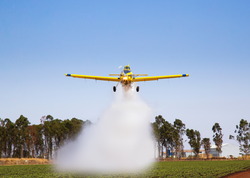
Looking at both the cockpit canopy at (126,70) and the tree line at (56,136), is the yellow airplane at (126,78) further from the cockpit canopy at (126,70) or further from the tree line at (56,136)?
the tree line at (56,136)

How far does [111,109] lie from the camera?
4991cm

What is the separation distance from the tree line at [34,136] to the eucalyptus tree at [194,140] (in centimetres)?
5485

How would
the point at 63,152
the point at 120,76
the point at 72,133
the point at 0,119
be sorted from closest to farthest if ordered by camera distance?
the point at 120,76
the point at 63,152
the point at 0,119
the point at 72,133

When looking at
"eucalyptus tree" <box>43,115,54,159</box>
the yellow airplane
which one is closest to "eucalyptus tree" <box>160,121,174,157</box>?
"eucalyptus tree" <box>43,115,54,159</box>

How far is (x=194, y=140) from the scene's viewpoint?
128125 millimetres

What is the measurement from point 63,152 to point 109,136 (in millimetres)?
14495

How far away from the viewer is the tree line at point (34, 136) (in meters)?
104

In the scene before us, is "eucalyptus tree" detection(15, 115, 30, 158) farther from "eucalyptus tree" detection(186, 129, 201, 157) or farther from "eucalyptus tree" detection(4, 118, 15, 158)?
"eucalyptus tree" detection(186, 129, 201, 157)

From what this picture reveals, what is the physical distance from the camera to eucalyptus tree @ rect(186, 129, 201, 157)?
12581 centimetres

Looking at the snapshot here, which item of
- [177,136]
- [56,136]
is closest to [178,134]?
[177,136]

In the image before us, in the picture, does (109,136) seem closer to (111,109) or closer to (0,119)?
(111,109)

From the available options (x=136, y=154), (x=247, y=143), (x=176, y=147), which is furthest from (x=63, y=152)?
(x=247, y=143)

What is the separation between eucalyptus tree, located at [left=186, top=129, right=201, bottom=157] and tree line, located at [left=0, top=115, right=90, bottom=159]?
2159 inches

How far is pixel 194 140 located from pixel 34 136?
258 ft
